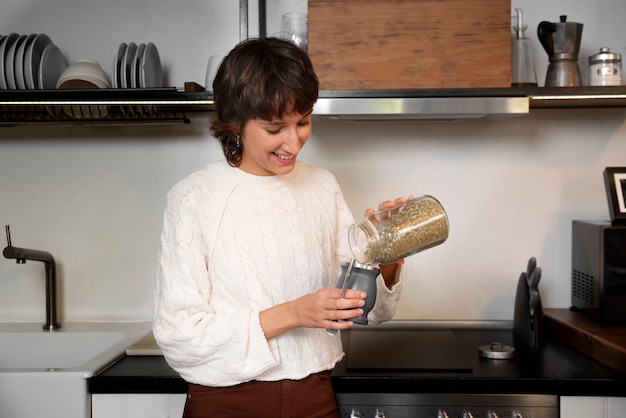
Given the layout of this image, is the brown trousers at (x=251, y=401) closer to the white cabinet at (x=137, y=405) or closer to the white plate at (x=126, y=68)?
the white cabinet at (x=137, y=405)

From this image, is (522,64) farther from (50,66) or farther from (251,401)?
(50,66)

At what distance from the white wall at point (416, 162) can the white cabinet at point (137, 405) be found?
0.63 meters

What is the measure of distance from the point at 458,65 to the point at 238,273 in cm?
91

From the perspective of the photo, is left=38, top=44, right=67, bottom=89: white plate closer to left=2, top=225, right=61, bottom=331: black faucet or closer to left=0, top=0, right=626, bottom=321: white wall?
left=0, top=0, right=626, bottom=321: white wall

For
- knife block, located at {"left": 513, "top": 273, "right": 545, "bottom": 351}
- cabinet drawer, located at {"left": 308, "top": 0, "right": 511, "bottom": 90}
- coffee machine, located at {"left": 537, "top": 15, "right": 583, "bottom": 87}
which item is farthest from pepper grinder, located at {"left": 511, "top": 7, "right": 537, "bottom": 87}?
knife block, located at {"left": 513, "top": 273, "right": 545, "bottom": 351}

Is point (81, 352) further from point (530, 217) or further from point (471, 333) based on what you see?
point (530, 217)

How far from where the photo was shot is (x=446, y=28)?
1.95 m

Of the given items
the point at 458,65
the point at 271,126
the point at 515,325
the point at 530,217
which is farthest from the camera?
the point at 530,217

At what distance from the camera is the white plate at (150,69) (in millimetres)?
2061

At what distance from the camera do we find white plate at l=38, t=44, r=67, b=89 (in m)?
2.11

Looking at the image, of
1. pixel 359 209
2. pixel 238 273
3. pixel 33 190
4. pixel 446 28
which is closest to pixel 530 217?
pixel 359 209

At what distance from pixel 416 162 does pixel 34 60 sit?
120cm

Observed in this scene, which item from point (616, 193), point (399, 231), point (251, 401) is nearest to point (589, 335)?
point (616, 193)

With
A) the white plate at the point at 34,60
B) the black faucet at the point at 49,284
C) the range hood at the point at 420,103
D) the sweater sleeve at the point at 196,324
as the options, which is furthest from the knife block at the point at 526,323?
the white plate at the point at 34,60
